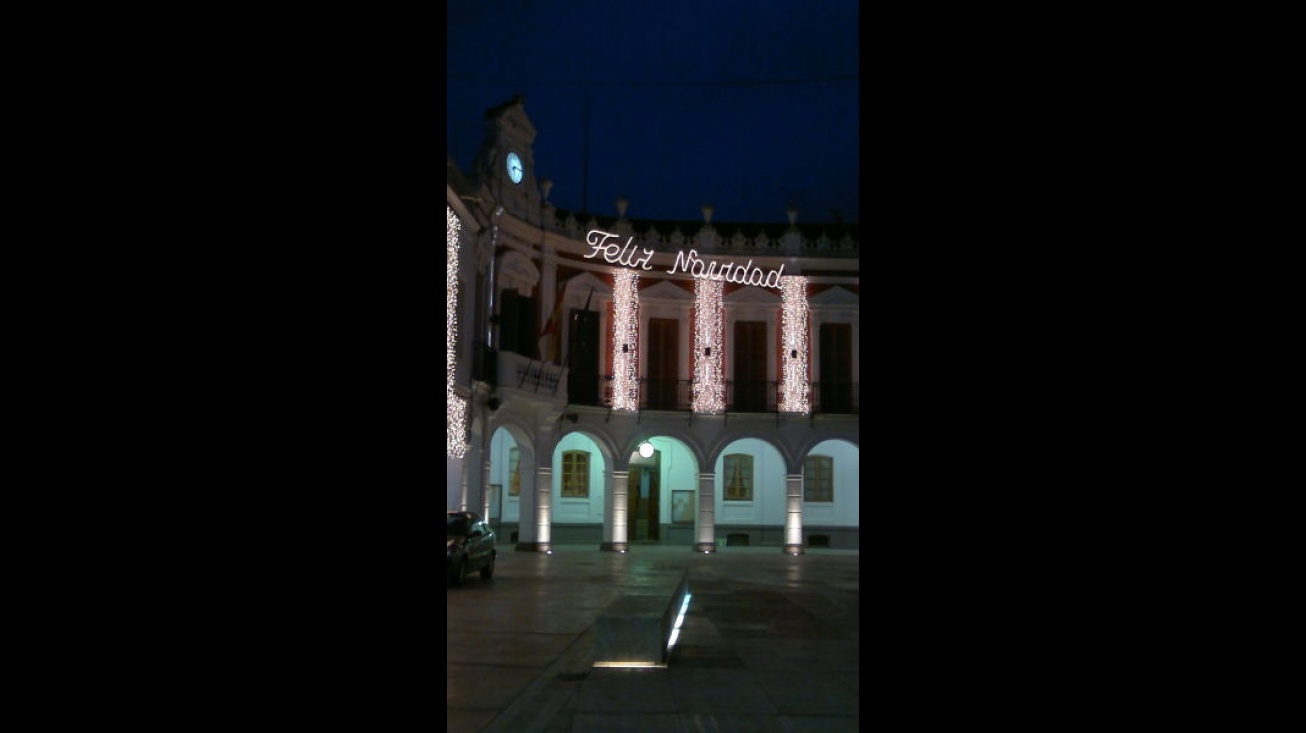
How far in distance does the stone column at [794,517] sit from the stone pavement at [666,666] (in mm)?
10561

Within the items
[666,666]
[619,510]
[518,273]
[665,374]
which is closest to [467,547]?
[666,666]

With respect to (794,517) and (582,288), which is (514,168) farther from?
(794,517)

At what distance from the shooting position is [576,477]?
34250 millimetres

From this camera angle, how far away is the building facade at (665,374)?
96.1 ft

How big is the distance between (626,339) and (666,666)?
71.9 ft

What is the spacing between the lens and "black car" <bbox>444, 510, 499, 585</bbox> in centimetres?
1845

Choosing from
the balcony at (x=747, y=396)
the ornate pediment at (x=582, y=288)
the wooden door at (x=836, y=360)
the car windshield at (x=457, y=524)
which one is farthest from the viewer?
the wooden door at (x=836, y=360)

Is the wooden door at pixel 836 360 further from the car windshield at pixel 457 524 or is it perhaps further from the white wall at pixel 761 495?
the car windshield at pixel 457 524

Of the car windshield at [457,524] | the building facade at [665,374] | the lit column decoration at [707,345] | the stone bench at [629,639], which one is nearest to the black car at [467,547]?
the car windshield at [457,524]

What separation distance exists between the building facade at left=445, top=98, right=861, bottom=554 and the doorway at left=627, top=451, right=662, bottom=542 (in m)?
0.05
